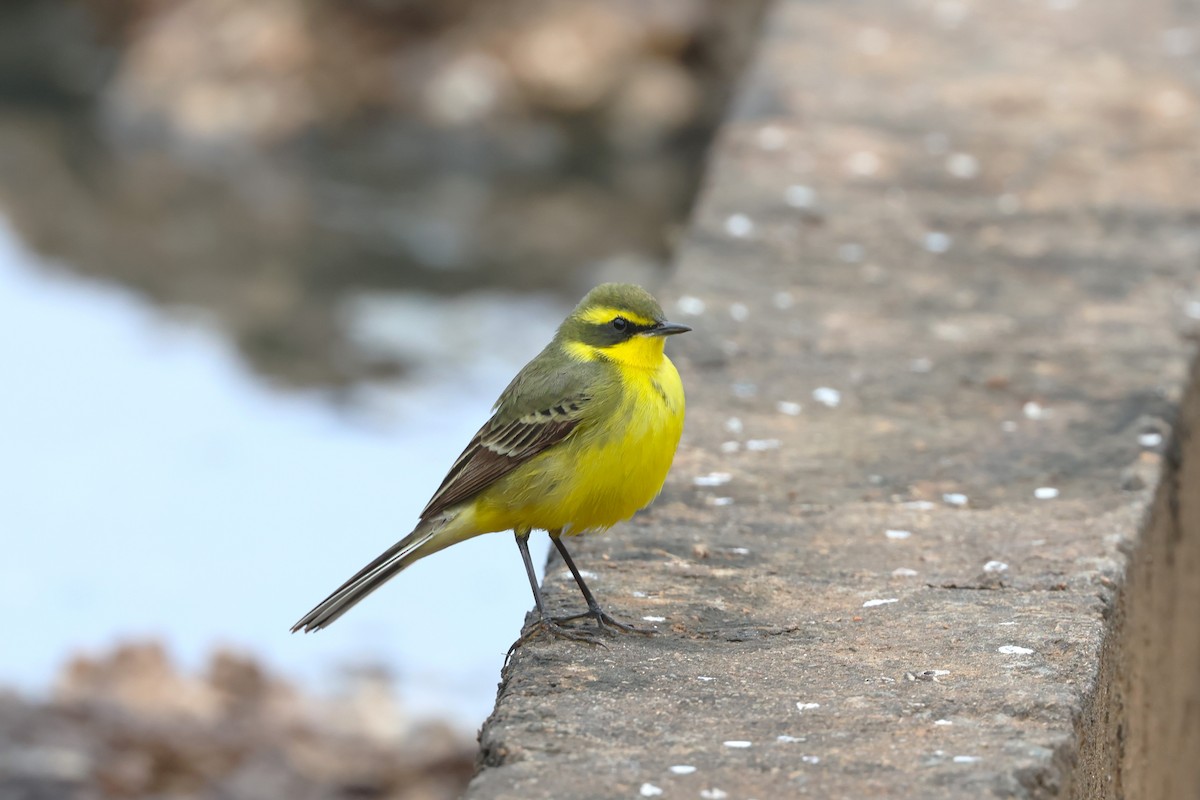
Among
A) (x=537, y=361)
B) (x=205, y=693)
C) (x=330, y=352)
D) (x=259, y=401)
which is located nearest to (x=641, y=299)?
(x=537, y=361)

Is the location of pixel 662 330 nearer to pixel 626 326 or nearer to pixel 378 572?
pixel 626 326

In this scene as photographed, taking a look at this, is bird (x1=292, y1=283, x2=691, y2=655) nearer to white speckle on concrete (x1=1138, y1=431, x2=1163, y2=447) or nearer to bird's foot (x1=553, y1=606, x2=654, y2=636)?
bird's foot (x1=553, y1=606, x2=654, y2=636)

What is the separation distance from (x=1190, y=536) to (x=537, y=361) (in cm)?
198

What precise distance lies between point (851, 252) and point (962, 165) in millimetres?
963

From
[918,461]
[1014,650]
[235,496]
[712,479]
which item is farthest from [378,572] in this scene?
[235,496]

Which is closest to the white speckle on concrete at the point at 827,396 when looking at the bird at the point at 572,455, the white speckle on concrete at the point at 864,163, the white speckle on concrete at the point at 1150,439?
the white speckle on concrete at the point at 1150,439

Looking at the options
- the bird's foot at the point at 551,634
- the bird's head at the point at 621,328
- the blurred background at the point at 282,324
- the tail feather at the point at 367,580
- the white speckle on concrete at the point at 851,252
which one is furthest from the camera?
the blurred background at the point at 282,324

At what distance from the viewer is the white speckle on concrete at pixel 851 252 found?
5559mm

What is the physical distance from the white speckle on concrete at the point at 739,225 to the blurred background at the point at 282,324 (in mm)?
1005

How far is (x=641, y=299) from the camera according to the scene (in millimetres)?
3646

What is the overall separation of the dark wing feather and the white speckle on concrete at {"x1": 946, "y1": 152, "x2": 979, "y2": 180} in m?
3.18

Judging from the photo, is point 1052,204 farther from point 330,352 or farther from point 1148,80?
point 330,352

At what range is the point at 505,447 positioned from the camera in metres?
3.54

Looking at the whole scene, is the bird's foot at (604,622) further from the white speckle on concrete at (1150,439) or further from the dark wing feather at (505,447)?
the white speckle on concrete at (1150,439)
